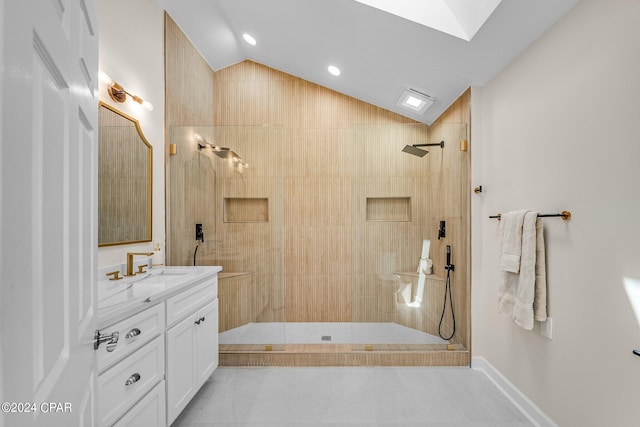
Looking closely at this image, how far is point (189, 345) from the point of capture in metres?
1.83

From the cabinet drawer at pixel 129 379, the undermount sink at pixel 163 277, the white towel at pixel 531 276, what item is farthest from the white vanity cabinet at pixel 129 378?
the white towel at pixel 531 276

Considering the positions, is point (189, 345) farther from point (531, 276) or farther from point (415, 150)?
point (415, 150)

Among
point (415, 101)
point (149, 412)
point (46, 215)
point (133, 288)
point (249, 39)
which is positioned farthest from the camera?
point (249, 39)

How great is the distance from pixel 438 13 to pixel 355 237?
70.8 inches

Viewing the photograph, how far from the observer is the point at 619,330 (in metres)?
1.29

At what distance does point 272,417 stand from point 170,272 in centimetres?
123

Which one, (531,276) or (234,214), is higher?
(234,214)

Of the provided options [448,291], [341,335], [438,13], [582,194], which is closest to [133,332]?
[341,335]

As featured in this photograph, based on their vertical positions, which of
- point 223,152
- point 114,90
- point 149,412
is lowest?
point 149,412

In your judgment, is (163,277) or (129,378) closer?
(129,378)

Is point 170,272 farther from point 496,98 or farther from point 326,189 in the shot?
point 496,98

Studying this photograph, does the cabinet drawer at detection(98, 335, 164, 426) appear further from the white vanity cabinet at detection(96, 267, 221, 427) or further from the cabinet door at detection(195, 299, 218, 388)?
the cabinet door at detection(195, 299, 218, 388)

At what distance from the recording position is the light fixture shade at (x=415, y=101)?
269cm

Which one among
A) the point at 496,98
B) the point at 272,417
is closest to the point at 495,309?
the point at 496,98
